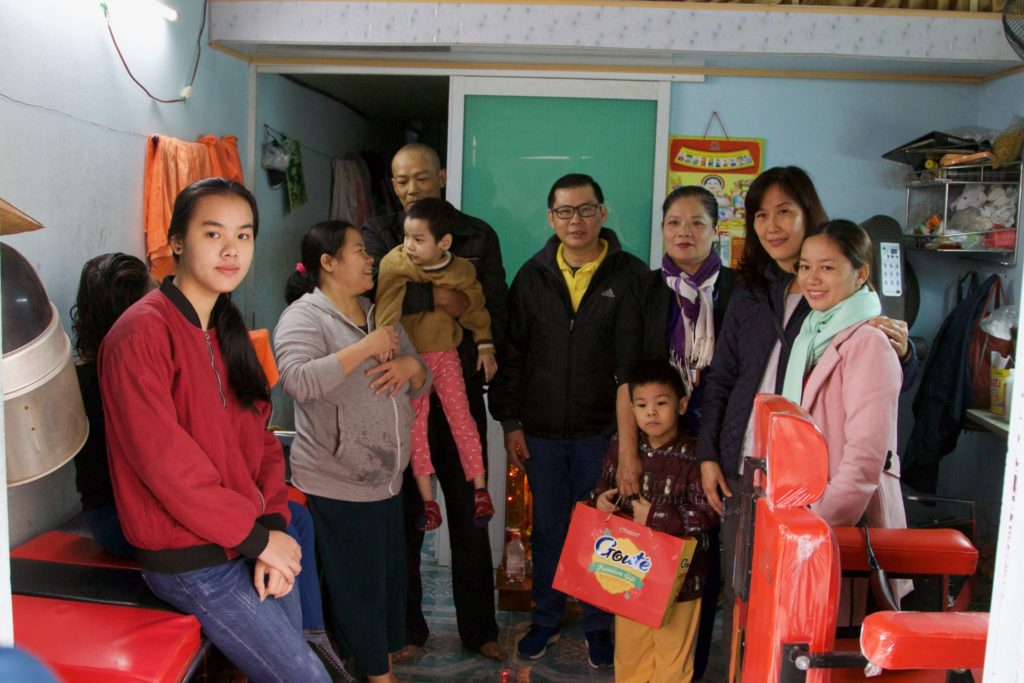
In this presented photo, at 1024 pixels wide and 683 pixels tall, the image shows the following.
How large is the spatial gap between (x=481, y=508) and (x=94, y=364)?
4.19 ft

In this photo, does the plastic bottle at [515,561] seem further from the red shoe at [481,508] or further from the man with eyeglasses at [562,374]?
the red shoe at [481,508]

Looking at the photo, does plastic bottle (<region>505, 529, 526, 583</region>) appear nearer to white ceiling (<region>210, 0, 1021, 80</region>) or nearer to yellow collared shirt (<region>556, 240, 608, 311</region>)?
yellow collared shirt (<region>556, 240, 608, 311</region>)

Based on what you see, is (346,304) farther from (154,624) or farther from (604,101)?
(604,101)

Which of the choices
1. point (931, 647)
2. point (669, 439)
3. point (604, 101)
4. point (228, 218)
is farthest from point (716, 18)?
point (931, 647)

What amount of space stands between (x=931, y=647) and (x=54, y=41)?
9.00 ft

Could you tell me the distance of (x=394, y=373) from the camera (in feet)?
8.50

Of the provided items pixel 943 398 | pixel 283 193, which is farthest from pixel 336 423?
pixel 943 398

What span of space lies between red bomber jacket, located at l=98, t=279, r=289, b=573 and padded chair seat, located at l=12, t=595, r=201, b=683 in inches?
5.7

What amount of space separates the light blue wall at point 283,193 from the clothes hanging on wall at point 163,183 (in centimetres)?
90

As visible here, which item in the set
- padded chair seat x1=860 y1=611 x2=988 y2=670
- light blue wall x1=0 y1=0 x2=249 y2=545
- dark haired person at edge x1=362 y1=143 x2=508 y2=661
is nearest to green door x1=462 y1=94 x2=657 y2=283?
dark haired person at edge x1=362 y1=143 x2=508 y2=661

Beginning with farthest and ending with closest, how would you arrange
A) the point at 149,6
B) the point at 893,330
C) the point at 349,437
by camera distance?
1. the point at 149,6
2. the point at 349,437
3. the point at 893,330

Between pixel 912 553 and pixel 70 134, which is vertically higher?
pixel 70 134

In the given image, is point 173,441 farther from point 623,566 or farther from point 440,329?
point 623,566

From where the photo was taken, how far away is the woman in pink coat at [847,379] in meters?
2.08
